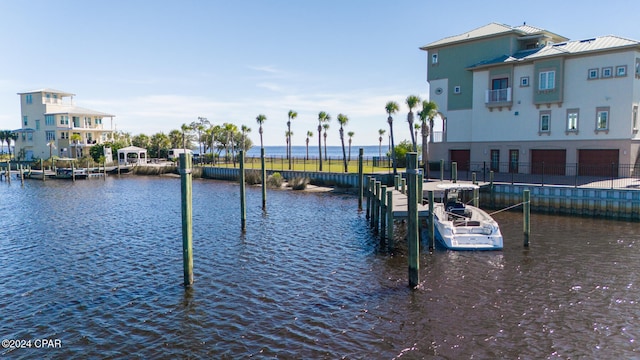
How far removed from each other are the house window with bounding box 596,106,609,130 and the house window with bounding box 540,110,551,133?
386 cm

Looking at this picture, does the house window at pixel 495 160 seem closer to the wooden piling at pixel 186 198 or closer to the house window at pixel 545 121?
the house window at pixel 545 121

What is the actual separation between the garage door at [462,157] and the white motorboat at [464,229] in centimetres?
2397

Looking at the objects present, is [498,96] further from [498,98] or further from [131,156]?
[131,156]

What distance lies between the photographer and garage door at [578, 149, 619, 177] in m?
37.9

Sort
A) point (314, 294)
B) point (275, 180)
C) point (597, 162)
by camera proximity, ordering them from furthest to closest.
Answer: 1. point (275, 180)
2. point (597, 162)
3. point (314, 294)

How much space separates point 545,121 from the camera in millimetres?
41656

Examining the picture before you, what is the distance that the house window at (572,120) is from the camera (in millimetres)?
39812

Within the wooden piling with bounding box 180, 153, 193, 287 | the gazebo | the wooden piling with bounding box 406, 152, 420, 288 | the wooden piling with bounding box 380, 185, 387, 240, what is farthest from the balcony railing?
the gazebo

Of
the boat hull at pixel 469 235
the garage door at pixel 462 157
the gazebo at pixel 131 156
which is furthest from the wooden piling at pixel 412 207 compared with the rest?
the gazebo at pixel 131 156

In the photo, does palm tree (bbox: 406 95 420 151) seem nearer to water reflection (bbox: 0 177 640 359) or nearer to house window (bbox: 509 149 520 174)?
house window (bbox: 509 149 520 174)

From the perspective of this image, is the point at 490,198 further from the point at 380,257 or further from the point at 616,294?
the point at 616,294

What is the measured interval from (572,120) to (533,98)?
148 inches

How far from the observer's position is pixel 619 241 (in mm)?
23516

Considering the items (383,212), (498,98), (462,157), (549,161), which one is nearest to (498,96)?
(498,98)
